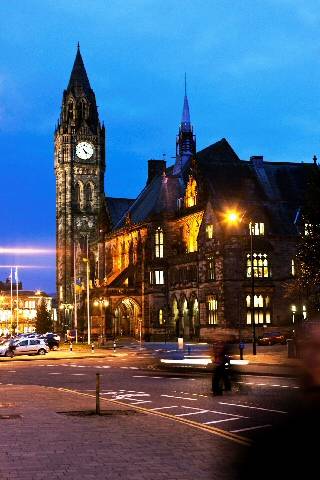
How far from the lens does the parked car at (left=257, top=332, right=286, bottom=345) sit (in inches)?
2650

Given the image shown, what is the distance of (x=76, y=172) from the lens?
149 metres

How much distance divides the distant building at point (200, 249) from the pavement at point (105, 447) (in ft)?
107

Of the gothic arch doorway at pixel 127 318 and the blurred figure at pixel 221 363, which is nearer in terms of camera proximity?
the blurred figure at pixel 221 363

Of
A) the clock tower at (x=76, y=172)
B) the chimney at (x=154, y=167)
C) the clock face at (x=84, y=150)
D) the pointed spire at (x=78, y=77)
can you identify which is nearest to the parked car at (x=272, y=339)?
the chimney at (x=154, y=167)

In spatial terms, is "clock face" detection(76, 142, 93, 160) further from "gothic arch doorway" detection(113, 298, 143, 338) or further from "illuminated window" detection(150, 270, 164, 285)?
"illuminated window" detection(150, 270, 164, 285)

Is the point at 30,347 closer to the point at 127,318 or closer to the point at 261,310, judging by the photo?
the point at 261,310

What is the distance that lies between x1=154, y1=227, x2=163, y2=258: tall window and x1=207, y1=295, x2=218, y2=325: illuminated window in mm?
18129

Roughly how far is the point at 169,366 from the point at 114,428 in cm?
2191

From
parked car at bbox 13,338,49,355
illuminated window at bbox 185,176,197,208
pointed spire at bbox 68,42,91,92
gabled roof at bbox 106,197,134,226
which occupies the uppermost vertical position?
pointed spire at bbox 68,42,91,92

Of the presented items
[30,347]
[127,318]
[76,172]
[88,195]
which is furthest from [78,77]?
[30,347]

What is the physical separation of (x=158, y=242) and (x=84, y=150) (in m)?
59.1

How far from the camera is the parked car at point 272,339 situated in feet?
221

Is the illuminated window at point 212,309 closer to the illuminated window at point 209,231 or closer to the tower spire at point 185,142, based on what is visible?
the illuminated window at point 209,231

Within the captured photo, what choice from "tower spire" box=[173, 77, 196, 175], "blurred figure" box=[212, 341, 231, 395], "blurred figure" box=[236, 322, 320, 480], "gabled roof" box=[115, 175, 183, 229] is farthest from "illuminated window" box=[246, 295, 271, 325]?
"blurred figure" box=[236, 322, 320, 480]
